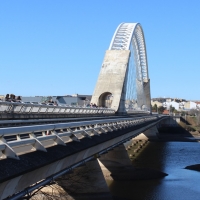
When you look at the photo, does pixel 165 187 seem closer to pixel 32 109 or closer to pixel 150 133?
pixel 32 109

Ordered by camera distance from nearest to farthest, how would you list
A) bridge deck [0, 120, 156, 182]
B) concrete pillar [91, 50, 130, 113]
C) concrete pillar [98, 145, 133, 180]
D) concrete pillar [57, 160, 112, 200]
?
bridge deck [0, 120, 156, 182], concrete pillar [57, 160, 112, 200], concrete pillar [98, 145, 133, 180], concrete pillar [91, 50, 130, 113]

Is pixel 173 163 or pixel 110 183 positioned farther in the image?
pixel 173 163

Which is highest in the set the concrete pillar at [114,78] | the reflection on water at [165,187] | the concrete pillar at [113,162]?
the concrete pillar at [114,78]

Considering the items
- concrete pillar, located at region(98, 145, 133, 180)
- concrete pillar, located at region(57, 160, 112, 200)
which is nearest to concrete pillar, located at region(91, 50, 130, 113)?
concrete pillar, located at region(98, 145, 133, 180)

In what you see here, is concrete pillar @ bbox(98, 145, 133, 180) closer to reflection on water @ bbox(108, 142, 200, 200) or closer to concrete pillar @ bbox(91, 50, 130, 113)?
reflection on water @ bbox(108, 142, 200, 200)

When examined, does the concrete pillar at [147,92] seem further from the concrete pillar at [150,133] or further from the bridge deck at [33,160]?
the bridge deck at [33,160]

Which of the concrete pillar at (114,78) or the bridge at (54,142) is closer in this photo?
the bridge at (54,142)

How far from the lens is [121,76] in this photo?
2581 inches

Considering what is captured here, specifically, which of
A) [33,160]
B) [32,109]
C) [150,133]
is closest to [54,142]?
[33,160]

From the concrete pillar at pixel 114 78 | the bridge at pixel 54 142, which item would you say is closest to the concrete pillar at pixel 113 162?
the bridge at pixel 54 142

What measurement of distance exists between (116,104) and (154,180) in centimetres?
3023

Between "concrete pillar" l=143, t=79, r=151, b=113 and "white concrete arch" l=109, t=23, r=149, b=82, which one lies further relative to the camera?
"concrete pillar" l=143, t=79, r=151, b=113

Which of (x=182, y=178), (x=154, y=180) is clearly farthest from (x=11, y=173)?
(x=182, y=178)

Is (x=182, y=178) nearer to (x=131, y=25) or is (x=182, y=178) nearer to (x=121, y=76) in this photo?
(x=121, y=76)
